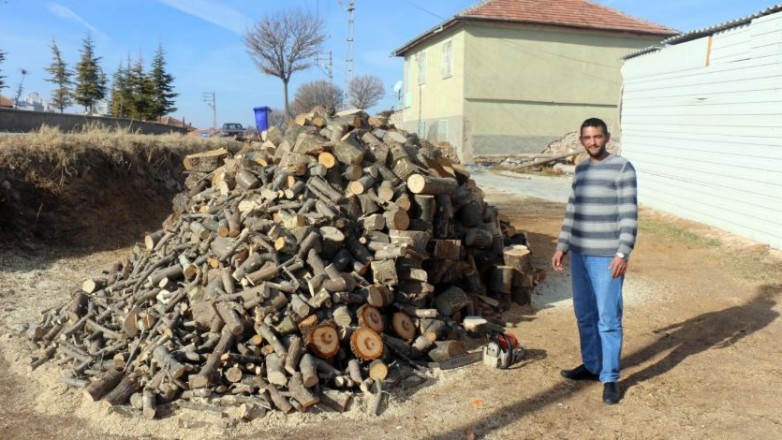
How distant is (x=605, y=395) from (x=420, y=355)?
1587 millimetres

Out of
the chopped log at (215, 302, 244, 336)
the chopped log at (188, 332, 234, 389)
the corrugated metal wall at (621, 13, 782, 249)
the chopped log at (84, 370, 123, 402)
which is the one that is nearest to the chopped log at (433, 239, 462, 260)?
the chopped log at (215, 302, 244, 336)

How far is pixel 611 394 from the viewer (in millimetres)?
4090

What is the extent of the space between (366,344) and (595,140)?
7.94 feet

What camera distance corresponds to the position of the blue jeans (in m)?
4.01

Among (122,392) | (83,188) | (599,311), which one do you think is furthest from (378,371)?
(83,188)

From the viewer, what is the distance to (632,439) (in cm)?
362

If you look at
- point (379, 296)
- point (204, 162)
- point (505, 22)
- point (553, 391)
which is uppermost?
point (505, 22)

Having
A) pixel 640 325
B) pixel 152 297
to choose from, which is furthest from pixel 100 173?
pixel 640 325

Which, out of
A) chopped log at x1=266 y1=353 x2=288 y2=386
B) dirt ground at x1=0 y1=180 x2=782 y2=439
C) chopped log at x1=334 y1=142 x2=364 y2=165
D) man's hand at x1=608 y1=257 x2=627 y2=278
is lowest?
dirt ground at x1=0 y1=180 x2=782 y2=439

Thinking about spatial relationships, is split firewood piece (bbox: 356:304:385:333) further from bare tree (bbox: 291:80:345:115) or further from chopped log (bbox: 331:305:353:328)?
bare tree (bbox: 291:80:345:115)

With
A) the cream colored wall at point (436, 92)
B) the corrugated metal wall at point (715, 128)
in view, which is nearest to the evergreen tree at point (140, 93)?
the cream colored wall at point (436, 92)

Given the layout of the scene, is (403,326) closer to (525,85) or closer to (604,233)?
(604,233)

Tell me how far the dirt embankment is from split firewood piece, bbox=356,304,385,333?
261 inches

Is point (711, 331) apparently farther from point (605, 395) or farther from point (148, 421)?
point (148, 421)
